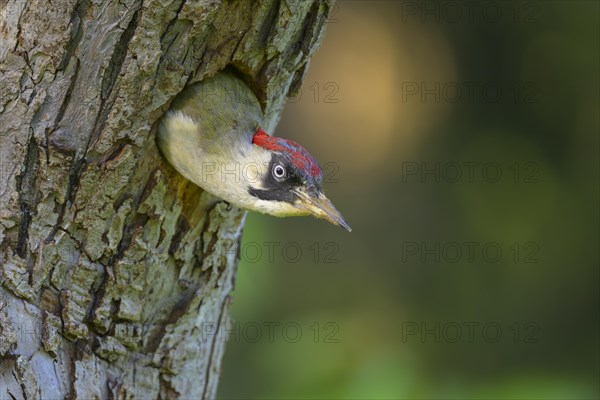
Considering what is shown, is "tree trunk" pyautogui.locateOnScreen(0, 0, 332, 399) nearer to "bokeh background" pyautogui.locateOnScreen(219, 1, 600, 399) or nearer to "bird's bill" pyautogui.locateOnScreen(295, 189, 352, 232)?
"bird's bill" pyautogui.locateOnScreen(295, 189, 352, 232)

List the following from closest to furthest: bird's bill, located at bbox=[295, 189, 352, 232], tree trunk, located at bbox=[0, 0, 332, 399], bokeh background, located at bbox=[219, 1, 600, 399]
A: tree trunk, located at bbox=[0, 0, 332, 399] → bird's bill, located at bbox=[295, 189, 352, 232] → bokeh background, located at bbox=[219, 1, 600, 399]

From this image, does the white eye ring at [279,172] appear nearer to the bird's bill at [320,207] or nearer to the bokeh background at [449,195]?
the bird's bill at [320,207]

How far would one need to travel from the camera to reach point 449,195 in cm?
625

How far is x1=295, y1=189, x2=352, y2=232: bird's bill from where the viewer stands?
299 centimetres

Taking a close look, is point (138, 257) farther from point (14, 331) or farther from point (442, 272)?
point (442, 272)

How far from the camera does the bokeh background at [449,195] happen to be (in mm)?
5820

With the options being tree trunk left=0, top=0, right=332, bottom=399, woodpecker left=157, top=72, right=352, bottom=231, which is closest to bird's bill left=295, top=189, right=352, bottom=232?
woodpecker left=157, top=72, right=352, bottom=231

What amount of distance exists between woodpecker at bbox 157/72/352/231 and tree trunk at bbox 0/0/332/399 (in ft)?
0.33

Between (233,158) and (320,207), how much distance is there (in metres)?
0.41

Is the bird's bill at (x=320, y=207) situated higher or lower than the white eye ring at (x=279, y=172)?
lower

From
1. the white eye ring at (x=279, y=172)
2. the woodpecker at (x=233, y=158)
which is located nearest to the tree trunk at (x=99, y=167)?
the woodpecker at (x=233, y=158)

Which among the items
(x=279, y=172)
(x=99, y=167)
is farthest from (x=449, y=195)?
(x=99, y=167)

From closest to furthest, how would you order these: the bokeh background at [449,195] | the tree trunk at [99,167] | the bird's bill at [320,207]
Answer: the tree trunk at [99,167] < the bird's bill at [320,207] < the bokeh background at [449,195]

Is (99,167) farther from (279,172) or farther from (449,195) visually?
(449,195)
